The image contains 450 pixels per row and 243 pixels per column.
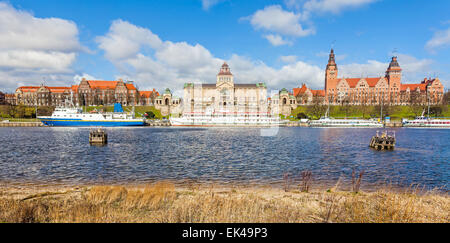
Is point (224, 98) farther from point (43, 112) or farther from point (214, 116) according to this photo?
point (43, 112)

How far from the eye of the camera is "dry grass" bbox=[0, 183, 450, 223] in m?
9.11

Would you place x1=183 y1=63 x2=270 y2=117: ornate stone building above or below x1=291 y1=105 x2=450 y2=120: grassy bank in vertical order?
above

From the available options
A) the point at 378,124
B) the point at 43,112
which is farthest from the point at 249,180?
the point at 43,112

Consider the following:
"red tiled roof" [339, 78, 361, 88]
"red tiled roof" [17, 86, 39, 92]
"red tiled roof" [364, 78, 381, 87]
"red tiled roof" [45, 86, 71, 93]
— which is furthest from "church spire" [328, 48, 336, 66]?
"red tiled roof" [17, 86, 39, 92]

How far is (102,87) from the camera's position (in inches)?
6073

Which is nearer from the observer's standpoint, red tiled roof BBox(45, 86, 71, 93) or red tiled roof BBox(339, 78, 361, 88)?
red tiled roof BBox(339, 78, 361, 88)

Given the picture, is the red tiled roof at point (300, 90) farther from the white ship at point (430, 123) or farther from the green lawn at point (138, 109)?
the green lawn at point (138, 109)

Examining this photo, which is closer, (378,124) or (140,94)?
(378,124)

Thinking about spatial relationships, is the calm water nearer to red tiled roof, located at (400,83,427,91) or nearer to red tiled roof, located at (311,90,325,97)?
red tiled roof, located at (311,90,325,97)

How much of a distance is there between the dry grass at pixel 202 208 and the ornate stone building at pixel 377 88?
143 meters

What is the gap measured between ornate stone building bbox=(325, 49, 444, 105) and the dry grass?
470 ft

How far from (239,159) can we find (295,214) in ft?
63.7
